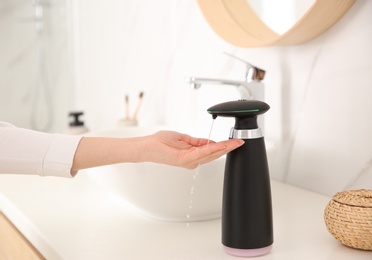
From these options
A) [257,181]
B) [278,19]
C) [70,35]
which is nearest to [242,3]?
[278,19]

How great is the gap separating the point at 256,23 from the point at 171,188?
21.7 inches

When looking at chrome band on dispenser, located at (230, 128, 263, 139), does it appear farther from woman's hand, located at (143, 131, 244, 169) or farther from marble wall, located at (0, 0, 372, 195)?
marble wall, located at (0, 0, 372, 195)

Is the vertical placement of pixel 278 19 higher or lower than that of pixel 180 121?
higher

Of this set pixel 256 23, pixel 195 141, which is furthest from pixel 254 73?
pixel 195 141

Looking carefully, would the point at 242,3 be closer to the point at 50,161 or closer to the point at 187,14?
the point at 187,14

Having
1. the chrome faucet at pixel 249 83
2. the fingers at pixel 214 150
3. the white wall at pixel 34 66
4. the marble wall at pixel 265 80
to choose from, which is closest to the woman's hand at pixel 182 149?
the fingers at pixel 214 150

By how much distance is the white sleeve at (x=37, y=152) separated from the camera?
99 centimetres

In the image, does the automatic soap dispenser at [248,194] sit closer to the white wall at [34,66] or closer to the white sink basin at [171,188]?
the white sink basin at [171,188]

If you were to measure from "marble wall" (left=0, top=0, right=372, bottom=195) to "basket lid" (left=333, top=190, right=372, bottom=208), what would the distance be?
0.24 metres

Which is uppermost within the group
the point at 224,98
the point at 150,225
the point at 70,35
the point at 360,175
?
the point at 70,35

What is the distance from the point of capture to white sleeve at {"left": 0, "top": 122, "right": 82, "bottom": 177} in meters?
0.99

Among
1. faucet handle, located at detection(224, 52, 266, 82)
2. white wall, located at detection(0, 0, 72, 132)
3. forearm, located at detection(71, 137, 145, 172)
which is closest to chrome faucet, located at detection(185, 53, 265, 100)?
faucet handle, located at detection(224, 52, 266, 82)

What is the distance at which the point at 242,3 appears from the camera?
1.38 metres

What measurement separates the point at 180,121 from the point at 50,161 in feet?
2.78
